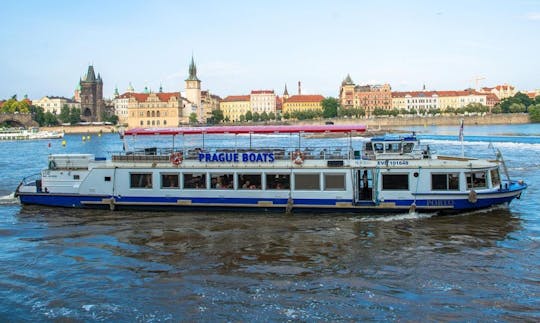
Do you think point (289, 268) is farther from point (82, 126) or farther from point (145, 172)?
point (82, 126)

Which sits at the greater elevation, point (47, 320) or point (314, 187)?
point (314, 187)

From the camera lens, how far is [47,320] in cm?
1129

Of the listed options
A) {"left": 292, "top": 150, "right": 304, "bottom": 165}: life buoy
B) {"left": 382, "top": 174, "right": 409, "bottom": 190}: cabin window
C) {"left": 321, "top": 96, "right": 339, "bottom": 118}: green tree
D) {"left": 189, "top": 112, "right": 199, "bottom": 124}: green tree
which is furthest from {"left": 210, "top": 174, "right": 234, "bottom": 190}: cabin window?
{"left": 321, "top": 96, "right": 339, "bottom": 118}: green tree

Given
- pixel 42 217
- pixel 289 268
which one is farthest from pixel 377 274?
pixel 42 217

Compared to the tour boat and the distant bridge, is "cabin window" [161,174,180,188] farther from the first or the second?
the distant bridge

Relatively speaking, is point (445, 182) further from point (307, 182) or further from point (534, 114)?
point (534, 114)

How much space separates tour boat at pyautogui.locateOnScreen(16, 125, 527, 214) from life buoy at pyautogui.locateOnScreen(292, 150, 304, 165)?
4cm

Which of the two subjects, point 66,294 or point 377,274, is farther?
point 377,274

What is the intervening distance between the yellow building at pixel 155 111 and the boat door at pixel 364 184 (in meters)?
166

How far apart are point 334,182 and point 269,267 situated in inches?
258

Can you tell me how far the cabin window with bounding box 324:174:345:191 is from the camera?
20078 mm

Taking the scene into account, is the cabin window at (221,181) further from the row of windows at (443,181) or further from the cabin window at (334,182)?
the row of windows at (443,181)

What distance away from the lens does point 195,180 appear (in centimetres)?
2123

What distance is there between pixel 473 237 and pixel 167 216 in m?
11.0
